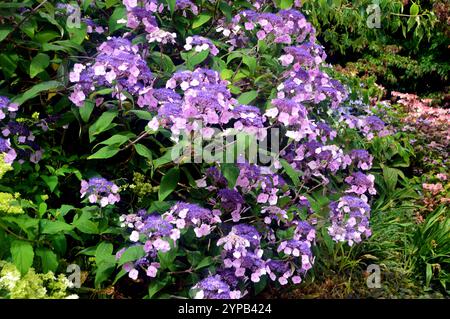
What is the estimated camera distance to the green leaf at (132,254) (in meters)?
2.37

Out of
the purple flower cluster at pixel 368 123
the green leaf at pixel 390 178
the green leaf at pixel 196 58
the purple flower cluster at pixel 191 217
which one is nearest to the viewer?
the purple flower cluster at pixel 191 217

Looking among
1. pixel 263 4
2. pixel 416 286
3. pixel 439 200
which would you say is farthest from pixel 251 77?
pixel 439 200

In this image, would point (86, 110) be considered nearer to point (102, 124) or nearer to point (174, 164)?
point (102, 124)

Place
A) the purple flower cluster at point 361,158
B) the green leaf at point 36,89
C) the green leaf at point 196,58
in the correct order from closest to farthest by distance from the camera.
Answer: the green leaf at point 36,89 < the green leaf at point 196,58 < the purple flower cluster at point 361,158

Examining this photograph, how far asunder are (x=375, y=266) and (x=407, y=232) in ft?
2.00

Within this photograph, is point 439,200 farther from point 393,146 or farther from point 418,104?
point 418,104

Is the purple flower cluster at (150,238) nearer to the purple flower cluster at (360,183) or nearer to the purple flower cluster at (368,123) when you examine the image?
the purple flower cluster at (360,183)

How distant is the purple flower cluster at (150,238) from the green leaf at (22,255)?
1.34 feet

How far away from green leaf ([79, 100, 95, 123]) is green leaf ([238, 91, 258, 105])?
2.38 ft

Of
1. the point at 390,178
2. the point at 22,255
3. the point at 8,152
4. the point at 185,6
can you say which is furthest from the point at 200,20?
the point at 390,178

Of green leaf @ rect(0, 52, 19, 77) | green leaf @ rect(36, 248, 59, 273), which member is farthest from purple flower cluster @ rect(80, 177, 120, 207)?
green leaf @ rect(0, 52, 19, 77)

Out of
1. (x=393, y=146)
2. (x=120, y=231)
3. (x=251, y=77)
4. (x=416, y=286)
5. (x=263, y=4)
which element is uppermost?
(x=263, y=4)

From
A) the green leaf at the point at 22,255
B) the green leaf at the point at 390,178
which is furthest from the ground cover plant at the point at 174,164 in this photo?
the green leaf at the point at 390,178
